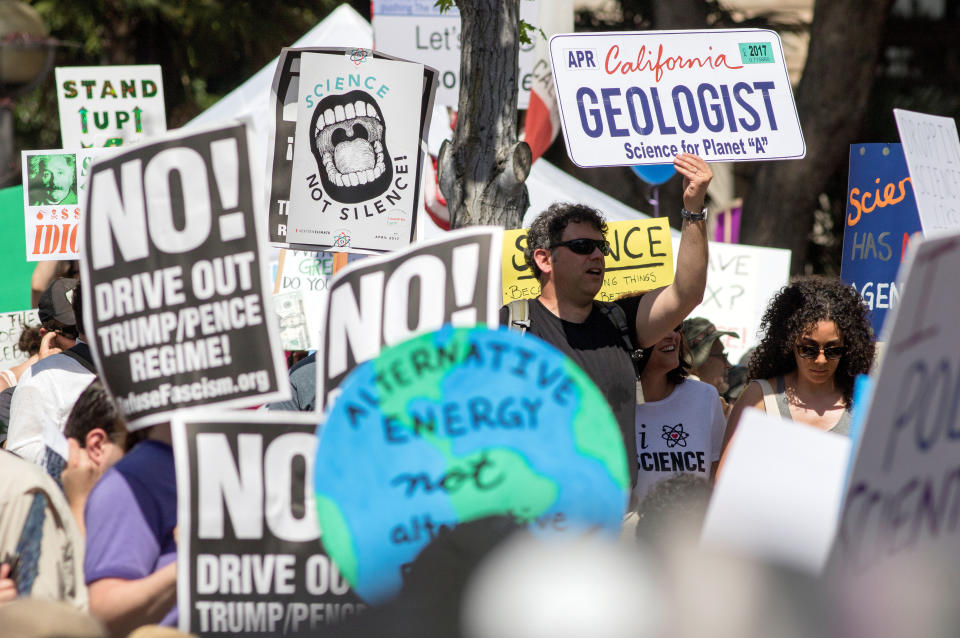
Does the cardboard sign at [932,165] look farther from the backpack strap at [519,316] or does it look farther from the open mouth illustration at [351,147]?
the open mouth illustration at [351,147]

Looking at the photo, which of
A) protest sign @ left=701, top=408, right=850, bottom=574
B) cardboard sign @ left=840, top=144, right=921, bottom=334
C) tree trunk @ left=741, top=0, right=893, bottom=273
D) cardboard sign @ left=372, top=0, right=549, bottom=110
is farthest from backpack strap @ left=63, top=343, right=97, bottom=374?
tree trunk @ left=741, top=0, right=893, bottom=273

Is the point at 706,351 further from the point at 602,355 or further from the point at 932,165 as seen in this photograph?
the point at 602,355

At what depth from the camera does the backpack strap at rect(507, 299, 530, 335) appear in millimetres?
3541

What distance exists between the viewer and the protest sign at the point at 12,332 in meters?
6.04

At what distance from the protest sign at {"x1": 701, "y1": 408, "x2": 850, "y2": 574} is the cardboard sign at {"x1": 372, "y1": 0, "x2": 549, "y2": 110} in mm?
5554

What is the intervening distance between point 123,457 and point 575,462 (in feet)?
3.61

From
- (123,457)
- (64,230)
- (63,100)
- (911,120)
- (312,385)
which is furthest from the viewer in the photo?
(63,100)

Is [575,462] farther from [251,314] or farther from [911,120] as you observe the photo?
[911,120]

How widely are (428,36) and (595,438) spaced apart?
557 centimetres

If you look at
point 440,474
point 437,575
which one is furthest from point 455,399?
point 437,575

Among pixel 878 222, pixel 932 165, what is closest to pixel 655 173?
pixel 878 222

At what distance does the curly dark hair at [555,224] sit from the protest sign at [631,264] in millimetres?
1438

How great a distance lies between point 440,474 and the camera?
228 centimetres

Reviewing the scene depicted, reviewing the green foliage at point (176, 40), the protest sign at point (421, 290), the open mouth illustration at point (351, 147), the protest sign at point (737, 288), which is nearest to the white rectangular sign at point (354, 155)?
the open mouth illustration at point (351, 147)
